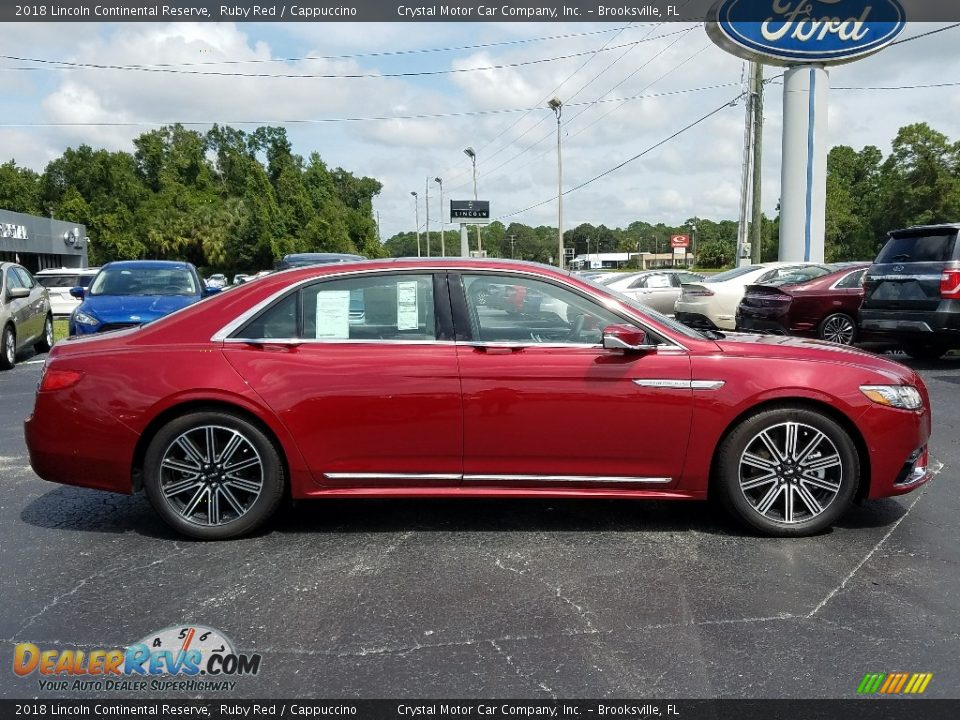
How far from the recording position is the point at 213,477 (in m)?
4.10

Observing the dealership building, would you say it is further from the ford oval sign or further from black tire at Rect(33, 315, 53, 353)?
the ford oval sign

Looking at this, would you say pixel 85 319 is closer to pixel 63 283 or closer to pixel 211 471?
pixel 211 471

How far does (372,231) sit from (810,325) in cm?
8051

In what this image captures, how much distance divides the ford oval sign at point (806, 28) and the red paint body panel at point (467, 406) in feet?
61.2

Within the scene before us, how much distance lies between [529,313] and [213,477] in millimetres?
1953

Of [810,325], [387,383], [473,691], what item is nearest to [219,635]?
[473,691]

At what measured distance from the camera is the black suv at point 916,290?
9250 mm

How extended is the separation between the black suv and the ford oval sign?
38.6 ft

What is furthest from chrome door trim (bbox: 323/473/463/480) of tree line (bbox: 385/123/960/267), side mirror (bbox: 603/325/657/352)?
tree line (bbox: 385/123/960/267)

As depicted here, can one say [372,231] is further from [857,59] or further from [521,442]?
[521,442]

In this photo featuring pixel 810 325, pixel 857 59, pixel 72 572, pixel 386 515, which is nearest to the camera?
pixel 72 572

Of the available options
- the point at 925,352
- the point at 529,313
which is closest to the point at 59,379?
the point at 529,313

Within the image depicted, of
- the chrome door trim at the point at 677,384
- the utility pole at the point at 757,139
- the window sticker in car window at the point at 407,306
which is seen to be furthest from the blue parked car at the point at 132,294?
the utility pole at the point at 757,139

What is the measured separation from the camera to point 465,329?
4.12 metres
